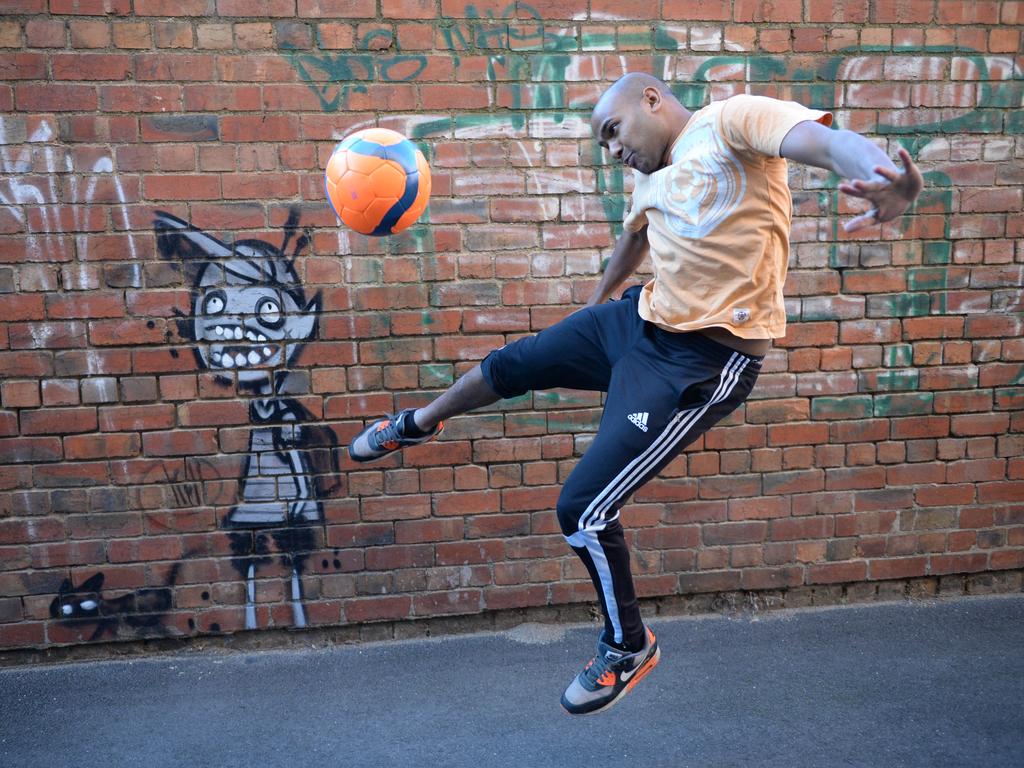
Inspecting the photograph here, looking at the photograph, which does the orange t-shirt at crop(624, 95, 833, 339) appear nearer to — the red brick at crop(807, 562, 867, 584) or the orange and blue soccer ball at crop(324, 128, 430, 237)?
the orange and blue soccer ball at crop(324, 128, 430, 237)

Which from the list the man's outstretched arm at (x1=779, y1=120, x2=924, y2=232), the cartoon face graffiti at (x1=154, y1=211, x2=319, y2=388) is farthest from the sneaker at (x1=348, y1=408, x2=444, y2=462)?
the man's outstretched arm at (x1=779, y1=120, x2=924, y2=232)

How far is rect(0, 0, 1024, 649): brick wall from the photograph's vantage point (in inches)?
163

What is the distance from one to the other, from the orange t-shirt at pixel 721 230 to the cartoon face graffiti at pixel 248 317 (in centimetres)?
190

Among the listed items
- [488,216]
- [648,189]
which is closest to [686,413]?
→ [648,189]

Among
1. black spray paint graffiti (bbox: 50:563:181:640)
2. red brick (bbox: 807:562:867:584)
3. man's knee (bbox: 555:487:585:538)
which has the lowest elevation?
red brick (bbox: 807:562:867:584)

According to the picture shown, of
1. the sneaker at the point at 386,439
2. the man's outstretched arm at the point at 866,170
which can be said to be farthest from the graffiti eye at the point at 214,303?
the man's outstretched arm at the point at 866,170

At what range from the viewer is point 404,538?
447 cm

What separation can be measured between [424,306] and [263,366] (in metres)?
0.80

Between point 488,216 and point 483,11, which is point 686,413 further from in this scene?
point 483,11

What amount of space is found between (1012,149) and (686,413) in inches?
111

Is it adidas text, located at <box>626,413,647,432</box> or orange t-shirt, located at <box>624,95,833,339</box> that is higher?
orange t-shirt, located at <box>624,95,833,339</box>

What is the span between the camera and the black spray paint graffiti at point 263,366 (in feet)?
13.9

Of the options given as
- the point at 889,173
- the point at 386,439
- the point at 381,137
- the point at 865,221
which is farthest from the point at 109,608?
the point at 889,173

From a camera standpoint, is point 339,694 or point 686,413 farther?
point 339,694
